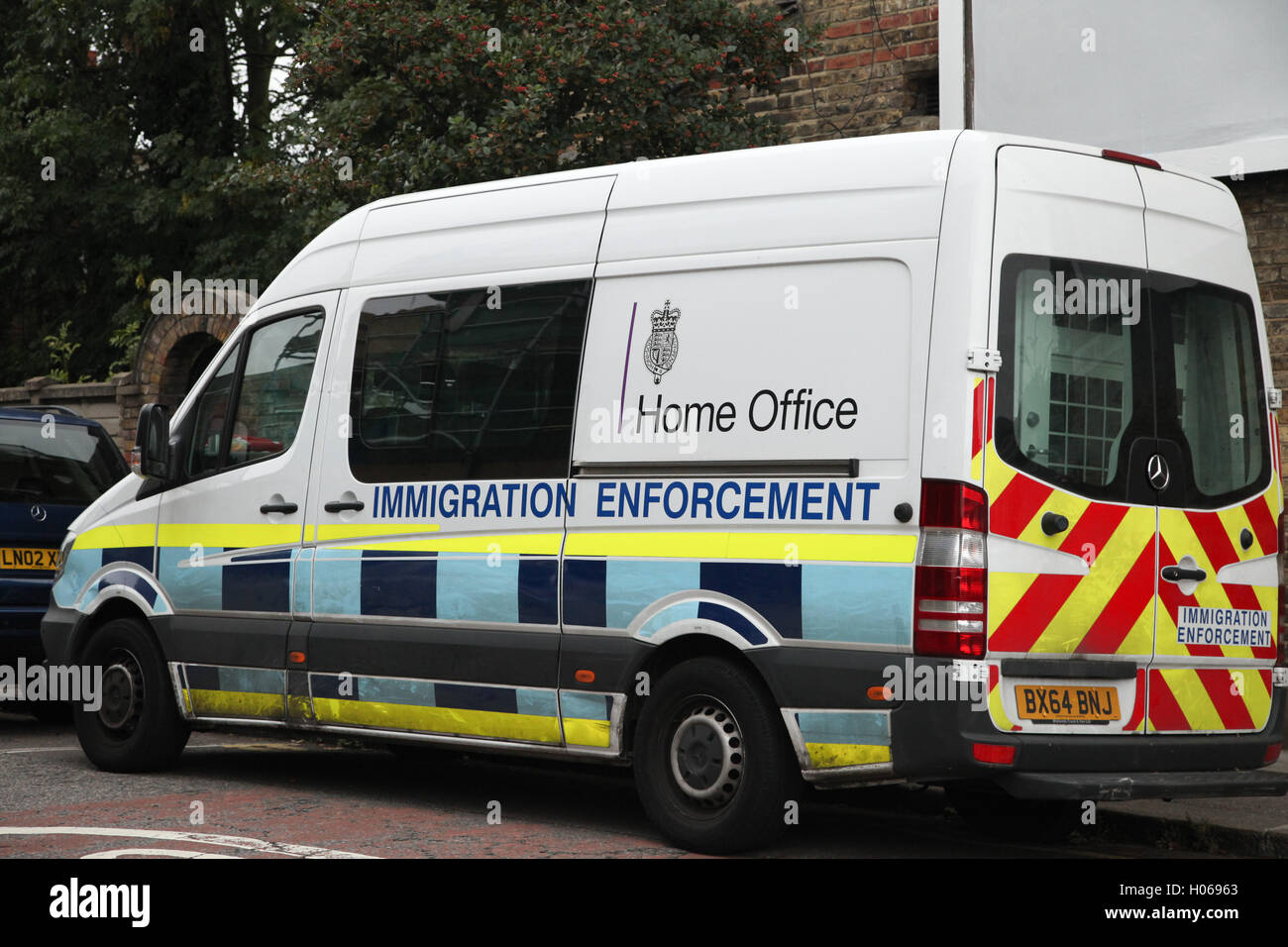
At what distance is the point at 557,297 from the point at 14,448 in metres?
5.06

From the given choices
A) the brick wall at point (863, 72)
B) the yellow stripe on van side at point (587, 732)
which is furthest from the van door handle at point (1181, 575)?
the brick wall at point (863, 72)

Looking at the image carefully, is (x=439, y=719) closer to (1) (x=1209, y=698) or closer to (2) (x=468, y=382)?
(2) (x=468, y=382)

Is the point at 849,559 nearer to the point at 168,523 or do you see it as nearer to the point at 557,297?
the point at 557,297

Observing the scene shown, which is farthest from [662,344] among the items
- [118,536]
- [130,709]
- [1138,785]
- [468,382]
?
[130,709]

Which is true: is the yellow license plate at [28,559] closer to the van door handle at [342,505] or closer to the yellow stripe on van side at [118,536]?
the yellow stripe on van side at [118,536]

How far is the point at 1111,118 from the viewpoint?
1066 centimetres

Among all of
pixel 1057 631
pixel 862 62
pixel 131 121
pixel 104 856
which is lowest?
pixel 104 856

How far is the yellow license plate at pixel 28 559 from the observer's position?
1025 cm

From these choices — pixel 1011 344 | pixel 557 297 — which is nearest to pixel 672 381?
pixel 557 297

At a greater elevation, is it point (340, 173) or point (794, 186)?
point (340, 173)

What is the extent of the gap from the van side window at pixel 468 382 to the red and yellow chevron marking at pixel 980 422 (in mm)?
1787

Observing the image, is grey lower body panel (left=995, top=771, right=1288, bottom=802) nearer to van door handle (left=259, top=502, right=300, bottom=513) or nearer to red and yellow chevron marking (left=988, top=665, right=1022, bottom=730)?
red and yellow chevron marking (left=988, top=665, right=1022, bottom=730)

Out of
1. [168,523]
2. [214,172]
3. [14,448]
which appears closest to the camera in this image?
[168,523]

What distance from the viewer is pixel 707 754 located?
6332mm
